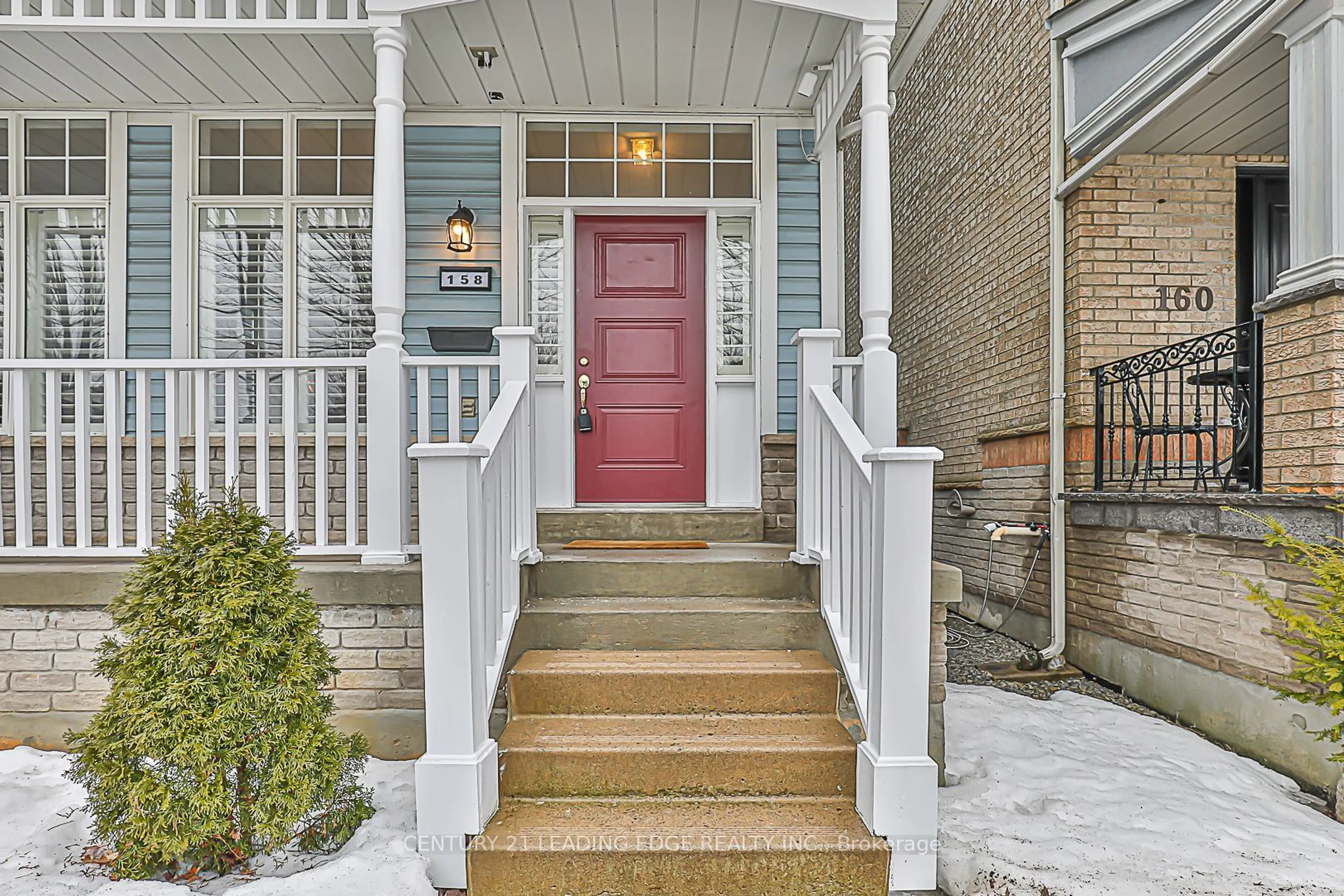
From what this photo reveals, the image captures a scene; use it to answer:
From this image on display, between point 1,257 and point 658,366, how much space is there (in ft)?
12.7

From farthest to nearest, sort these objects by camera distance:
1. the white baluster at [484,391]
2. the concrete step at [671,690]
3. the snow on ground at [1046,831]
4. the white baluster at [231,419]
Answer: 1. the white baluster at [484,391]
2. the white baluster at [231,419]
3. the concrete step at [671,690]
4. the snow on ground at [1046,831]

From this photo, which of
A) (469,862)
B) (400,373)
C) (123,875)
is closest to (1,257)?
(400,373)

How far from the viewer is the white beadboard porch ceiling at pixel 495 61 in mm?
3711

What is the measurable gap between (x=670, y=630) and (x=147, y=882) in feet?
5.56

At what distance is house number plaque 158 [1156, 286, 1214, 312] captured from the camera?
4.49 metres

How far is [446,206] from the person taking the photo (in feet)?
15.3

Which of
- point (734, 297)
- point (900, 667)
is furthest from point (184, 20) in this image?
point (900, 667)

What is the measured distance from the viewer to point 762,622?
3.01 m

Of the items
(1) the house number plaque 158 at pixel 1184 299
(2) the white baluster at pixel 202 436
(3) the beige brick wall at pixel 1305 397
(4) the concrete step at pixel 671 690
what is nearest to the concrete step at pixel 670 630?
(4) the concrete step at pixel 671 690

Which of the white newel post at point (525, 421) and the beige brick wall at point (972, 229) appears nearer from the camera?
the white newel post at point (525, 421)

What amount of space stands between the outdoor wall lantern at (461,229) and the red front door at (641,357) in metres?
0.60

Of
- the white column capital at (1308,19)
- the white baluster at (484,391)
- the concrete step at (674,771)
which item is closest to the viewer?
the concrete step at (674,771)

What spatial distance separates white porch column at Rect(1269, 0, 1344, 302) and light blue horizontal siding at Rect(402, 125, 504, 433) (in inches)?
146

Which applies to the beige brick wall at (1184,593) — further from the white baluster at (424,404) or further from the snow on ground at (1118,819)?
the white baluster at (424,404)
